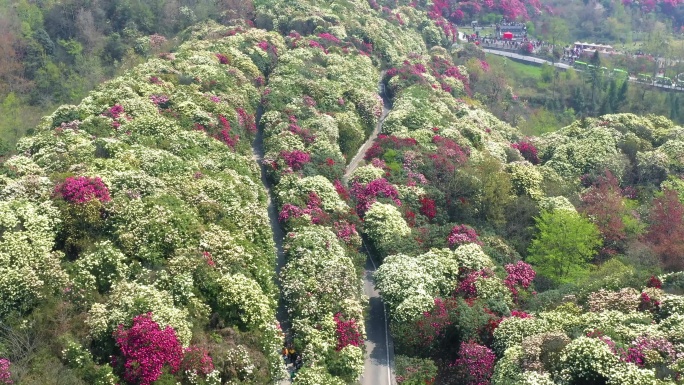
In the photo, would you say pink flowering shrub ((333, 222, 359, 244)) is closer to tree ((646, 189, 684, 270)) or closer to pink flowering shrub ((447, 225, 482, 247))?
pink flowering shrub ((447, 225, 482, 247))

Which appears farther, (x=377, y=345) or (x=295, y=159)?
(x=295, y=159)

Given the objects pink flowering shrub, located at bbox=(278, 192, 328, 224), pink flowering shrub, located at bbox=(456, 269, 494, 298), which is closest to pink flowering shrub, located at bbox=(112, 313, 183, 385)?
pink flowering shrub, located at bbox=(278, 192, 328, 224)

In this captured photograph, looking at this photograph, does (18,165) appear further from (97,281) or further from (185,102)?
(185,102)

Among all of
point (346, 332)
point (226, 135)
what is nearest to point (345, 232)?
point (346, 332)

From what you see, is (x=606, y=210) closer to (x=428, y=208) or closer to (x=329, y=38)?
Answer: (x=428, y=208)

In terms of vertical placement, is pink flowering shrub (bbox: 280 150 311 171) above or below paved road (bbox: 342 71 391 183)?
above

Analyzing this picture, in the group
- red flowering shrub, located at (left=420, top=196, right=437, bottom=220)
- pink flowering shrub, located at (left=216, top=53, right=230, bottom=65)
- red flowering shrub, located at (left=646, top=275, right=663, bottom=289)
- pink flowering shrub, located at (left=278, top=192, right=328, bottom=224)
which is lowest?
red flowering shrub, located at (left=420, top=196, right=437, bottom=220)
